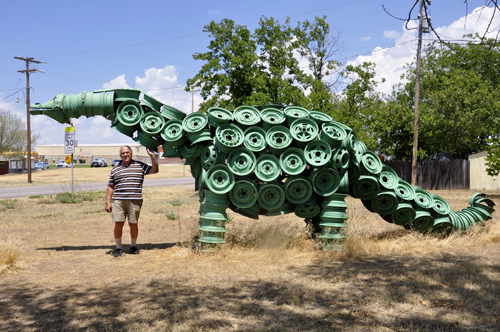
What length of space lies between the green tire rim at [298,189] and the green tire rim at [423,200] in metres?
2.01

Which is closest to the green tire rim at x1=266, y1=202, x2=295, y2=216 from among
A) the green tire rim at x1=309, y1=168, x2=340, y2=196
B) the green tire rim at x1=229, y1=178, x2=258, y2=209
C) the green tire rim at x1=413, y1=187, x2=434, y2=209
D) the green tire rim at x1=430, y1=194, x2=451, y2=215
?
the green tire rim at x1=229, y1=178, x2=258, y2=209

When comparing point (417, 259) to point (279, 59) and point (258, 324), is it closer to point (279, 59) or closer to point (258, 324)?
point (258, 324)

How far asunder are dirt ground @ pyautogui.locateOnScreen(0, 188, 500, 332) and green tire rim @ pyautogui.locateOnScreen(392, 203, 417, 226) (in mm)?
279

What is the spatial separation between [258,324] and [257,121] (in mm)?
3458

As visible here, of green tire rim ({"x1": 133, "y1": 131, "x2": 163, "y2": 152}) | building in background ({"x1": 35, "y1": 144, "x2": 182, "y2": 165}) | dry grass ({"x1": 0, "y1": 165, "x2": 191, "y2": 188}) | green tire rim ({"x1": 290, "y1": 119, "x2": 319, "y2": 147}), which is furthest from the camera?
building in background ({"x1": 35, "y1": 144, "x2": 182, "y2": 165})

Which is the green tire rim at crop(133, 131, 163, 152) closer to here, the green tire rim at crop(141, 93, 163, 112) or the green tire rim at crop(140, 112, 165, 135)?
the green tire rim at crop(140, 112, 165, 135)

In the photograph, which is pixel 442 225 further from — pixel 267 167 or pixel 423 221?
pixel 267 167

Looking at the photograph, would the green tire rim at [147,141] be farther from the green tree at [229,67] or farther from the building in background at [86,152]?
the building in background at [86,152]

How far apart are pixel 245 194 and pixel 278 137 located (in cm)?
101

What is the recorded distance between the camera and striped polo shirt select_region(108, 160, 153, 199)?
6.78 meters

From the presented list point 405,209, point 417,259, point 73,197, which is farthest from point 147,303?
point 73,197

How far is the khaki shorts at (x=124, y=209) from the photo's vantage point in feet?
22.1

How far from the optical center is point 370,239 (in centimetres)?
747

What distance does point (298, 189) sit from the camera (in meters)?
6.57
